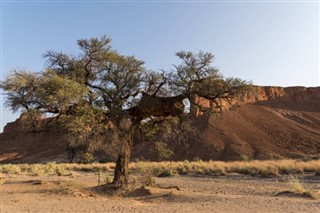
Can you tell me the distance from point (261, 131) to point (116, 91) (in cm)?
5381

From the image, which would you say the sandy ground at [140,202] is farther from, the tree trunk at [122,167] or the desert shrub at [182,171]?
the desert shrub at [182,171]

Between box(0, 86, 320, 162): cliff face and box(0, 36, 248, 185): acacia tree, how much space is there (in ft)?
98.4

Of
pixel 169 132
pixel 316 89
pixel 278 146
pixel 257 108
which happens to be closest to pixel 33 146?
pixel 257 108

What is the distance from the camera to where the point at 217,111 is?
18062mm

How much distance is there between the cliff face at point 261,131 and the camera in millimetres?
59531

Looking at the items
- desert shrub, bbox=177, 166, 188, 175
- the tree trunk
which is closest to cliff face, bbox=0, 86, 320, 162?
desert shrub, bbox=177, 166, 188, 175

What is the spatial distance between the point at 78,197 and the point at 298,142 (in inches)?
2104

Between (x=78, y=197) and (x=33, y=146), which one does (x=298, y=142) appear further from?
(x=33, y=146)

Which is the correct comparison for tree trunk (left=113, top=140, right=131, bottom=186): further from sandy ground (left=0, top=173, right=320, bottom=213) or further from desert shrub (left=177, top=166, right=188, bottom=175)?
desert shrub (left=177, top=166, right=188, bottom=175)

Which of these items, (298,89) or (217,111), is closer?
(217,111)

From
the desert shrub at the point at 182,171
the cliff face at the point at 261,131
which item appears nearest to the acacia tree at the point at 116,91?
the desert shrub at the point at 182,171

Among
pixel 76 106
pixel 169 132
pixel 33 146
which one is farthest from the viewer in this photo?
pixel 33 146

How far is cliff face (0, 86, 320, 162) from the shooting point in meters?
59.5

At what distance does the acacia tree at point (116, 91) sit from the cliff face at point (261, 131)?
29988mm
